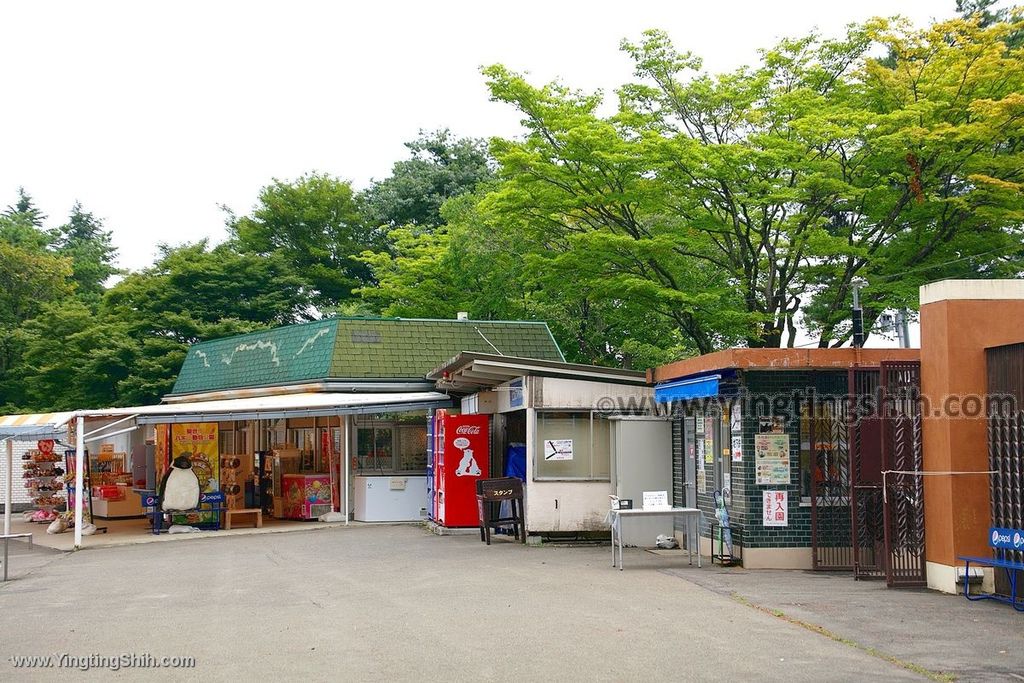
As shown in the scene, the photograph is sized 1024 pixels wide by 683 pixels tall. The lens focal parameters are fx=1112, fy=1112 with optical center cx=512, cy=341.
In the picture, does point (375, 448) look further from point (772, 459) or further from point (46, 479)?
point (772, 459)

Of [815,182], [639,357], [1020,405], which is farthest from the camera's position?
[639,357]

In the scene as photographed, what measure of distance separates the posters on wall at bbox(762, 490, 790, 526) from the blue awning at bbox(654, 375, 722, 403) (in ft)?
4.89

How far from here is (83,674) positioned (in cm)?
869

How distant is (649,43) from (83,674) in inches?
723

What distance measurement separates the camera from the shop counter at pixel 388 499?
23656mm

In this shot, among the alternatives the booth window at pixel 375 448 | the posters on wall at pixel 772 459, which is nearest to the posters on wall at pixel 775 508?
the posters on wall at pixel 772 459

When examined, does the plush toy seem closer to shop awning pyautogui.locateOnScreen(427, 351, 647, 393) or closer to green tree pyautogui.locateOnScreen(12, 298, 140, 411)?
shop awning pyautogui.locateOnScreen(427, 351, 647, 393)

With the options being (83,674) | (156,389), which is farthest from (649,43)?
(156,389)

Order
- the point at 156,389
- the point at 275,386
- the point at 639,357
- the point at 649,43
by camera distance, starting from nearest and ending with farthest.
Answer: the point at 649,43 → the point at 275,386 → the point at 639,357 → the point at 156,389

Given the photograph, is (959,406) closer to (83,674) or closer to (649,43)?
(83,674)

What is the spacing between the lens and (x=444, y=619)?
35.8 ft

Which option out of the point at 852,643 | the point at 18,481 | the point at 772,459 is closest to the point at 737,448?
the point at 772,459

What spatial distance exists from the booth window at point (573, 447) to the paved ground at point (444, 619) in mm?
1546

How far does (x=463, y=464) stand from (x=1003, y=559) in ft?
35.2
